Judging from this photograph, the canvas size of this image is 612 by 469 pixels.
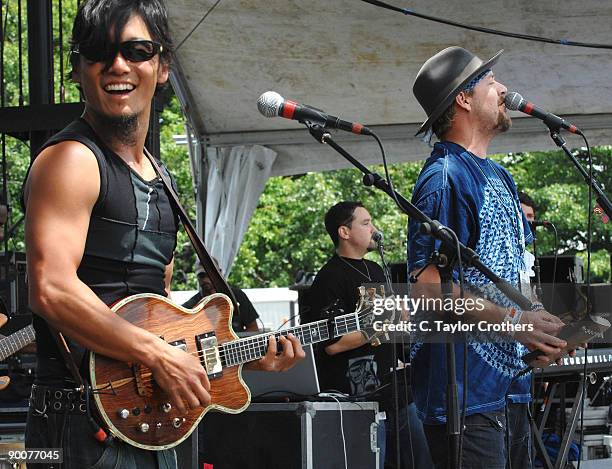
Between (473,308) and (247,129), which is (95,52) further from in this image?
(247,129)

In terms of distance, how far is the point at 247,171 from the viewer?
31.4 feet

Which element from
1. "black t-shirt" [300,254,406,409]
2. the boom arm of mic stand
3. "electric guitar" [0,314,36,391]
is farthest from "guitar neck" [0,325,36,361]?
the boom arm of mic stand

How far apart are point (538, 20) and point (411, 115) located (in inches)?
72.2

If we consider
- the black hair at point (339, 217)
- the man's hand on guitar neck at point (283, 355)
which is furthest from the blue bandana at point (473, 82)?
the black hair at point (339, 217)

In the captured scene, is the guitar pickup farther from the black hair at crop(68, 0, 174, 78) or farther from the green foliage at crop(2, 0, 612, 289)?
the green foliage at crop(2, 0, 612, 289)

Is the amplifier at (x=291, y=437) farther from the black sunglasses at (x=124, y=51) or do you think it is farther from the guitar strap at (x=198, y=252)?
the black sunglasses at (x=124, y=51)

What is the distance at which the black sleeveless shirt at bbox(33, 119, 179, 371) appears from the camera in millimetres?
2527

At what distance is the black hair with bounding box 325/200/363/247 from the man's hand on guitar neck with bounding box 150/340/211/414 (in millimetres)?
4186

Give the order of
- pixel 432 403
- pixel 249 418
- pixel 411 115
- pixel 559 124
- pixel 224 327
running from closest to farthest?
pixel 224 327 → pixel 432 403 → pixel 559 124 → pixel 249 418 → pixel 411 115

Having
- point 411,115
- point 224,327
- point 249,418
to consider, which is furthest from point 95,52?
point 411,115

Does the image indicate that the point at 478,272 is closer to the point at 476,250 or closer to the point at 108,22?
the point at 476,250

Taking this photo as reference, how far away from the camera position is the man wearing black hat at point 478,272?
325 cm

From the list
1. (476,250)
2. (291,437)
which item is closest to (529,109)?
(476,250)

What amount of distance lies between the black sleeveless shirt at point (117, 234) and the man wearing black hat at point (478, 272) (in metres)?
1.02
